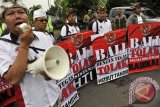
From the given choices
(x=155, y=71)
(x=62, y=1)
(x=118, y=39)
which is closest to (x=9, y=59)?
(x=118, y=39)

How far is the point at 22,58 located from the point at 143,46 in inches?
235

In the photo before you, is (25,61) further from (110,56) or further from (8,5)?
(110,56)

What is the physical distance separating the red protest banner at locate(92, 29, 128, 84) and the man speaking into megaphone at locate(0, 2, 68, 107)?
14.8 feet

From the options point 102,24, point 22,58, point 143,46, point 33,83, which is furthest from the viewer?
point 102,24

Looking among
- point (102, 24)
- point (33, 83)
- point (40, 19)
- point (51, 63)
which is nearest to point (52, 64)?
point (51, 63)

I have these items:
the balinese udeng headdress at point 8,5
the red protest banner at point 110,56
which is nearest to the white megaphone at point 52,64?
the balinese udeng headdress at point 8,5

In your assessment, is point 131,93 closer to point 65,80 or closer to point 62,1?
point 65,80

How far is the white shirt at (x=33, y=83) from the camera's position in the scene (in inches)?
79.6

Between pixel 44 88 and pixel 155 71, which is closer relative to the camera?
pixel 44 88

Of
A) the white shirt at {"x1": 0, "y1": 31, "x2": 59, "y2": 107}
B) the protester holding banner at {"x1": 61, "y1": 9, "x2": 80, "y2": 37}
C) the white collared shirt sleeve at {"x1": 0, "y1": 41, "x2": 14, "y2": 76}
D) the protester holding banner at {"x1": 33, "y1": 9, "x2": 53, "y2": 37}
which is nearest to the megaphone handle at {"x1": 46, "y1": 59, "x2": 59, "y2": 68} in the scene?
the white shirt at {"x1": 0, "y1": 31, "x2": 59, "y2": 107}

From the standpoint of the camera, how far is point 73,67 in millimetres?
6109

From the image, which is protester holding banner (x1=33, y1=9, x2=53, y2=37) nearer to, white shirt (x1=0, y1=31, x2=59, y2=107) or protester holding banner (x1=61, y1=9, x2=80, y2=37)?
protester holding banner (x1=61, y1=9, x2=80, y2=37)

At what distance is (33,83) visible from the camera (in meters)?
2.11

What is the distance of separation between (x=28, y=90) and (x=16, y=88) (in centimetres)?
9
